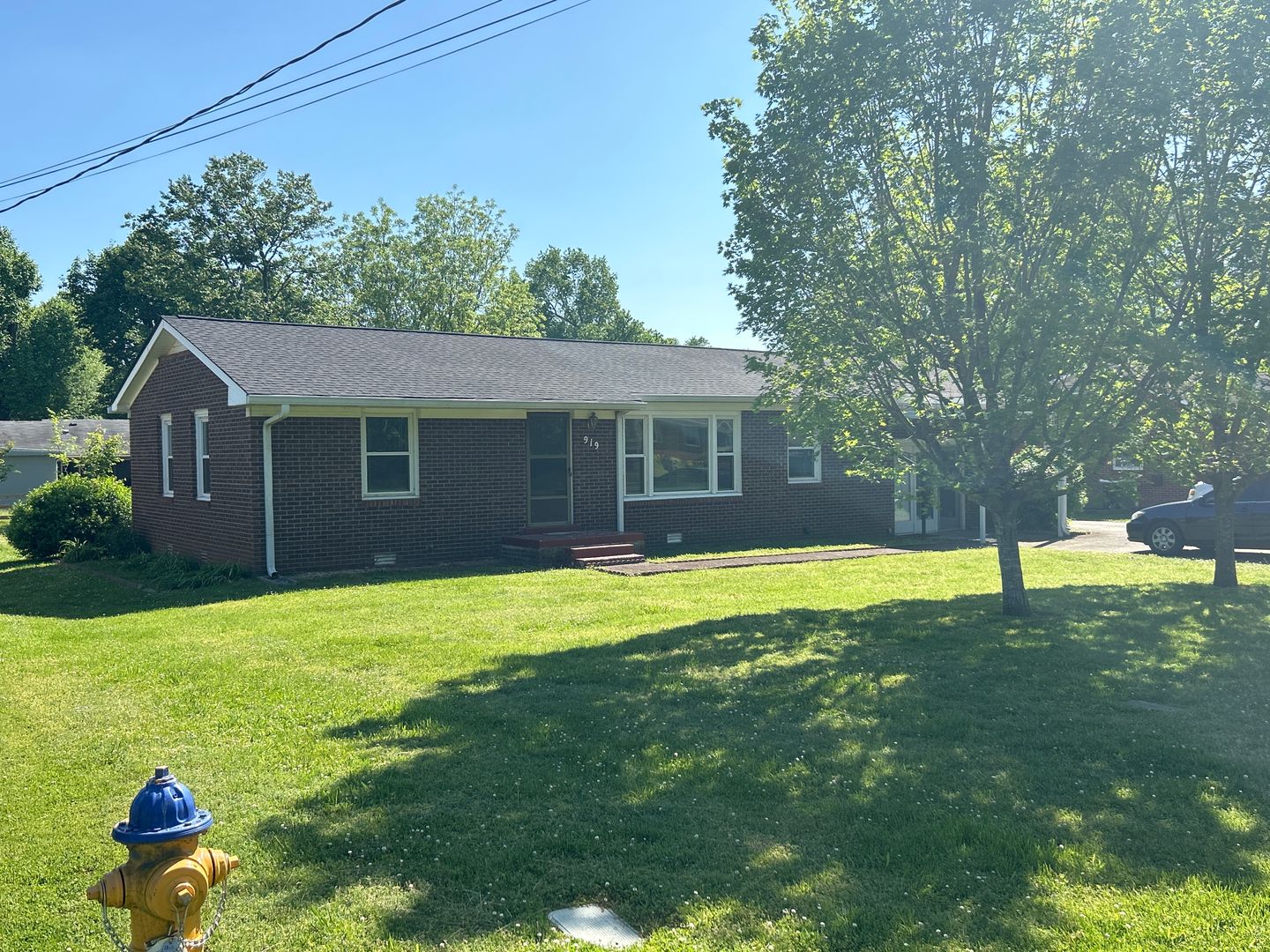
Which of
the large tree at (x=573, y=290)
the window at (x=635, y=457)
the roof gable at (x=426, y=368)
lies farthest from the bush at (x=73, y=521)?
the large tree at (x=573, y=290)

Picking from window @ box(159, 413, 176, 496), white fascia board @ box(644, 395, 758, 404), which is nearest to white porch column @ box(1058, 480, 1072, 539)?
white fascia board @ box(644, 395, 758, 404)

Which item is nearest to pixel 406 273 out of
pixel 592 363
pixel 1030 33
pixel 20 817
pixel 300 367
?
pixel 592 363

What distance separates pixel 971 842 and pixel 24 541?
64.4 feet

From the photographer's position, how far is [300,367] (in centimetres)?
1605

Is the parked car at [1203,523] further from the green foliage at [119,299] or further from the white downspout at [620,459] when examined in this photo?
the green foliage at [119,299]

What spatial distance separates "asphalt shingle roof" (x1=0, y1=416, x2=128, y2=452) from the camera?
3953 centimetres

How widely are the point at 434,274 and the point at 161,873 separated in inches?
1848

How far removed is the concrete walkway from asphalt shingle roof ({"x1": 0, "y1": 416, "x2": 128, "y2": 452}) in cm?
2937

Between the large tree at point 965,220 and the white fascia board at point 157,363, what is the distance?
7638mm

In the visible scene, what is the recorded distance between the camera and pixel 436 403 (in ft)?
52.2

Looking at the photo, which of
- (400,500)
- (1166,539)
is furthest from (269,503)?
(1166,539)

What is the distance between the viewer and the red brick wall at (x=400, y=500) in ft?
50.4

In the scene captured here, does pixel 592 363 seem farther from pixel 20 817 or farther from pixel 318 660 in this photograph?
pixel 20 817

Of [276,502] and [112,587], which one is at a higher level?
[276,502]
